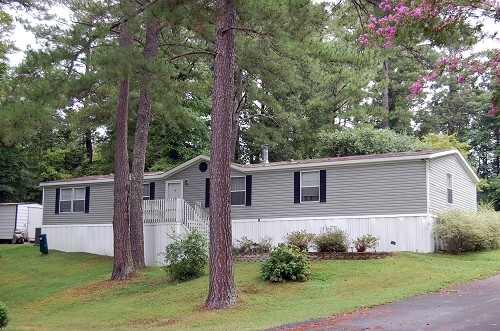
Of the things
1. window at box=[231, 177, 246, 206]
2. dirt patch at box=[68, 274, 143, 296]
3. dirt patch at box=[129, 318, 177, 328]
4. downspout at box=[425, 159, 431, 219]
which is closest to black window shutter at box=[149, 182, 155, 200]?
window at box=[231, 177, 246, 206]

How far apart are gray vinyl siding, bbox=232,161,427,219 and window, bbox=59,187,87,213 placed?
7.77m

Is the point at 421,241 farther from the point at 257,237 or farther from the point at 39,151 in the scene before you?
the point at 39,151

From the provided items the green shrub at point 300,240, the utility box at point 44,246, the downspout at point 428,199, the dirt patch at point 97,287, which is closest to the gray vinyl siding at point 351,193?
the downspout at point 428,199

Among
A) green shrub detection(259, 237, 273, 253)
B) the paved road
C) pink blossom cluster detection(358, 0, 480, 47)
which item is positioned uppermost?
pink blossom cluster detection(358, 0, 480, 47)

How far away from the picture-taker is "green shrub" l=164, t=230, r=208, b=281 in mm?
17422

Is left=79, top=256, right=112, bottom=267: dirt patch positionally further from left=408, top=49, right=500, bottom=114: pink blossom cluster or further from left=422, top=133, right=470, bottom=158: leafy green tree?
left=422, top=133, right=470, bottom=158: leafy green tree

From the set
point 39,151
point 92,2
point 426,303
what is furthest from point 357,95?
point 39,151

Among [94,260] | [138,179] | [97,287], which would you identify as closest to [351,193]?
[138,179]

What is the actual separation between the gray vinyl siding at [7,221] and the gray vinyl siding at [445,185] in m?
23.1

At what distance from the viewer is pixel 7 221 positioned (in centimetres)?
3362

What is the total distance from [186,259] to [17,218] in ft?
63.3

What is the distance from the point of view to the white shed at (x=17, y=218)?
109ft

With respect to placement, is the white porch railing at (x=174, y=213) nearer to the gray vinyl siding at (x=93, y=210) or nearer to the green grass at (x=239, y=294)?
the green grass at (x=239, y=294)

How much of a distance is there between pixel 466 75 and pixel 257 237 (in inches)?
607
